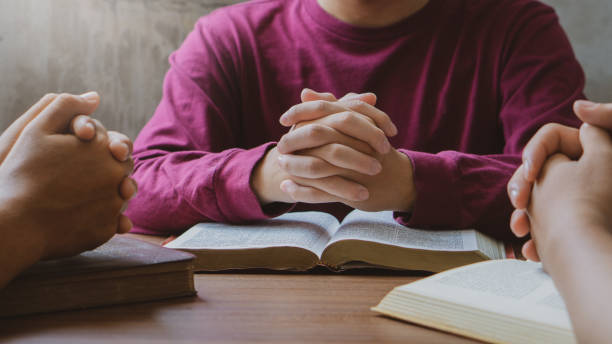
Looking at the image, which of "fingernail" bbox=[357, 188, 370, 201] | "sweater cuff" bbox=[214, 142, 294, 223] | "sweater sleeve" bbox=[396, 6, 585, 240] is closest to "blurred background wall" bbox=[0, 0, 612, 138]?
"sweater sleeve" bbox=[396, 6, 585, 240]

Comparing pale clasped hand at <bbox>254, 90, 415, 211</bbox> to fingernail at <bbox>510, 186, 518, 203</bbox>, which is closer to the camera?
fingernail at <bbox>510, 186, 518, 203</bbox>

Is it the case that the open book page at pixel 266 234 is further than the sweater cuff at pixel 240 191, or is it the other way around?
the sweater cuff at pixel 240 191

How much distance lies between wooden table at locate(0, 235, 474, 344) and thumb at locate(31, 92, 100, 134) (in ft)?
0.72

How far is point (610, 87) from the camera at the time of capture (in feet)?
5.71

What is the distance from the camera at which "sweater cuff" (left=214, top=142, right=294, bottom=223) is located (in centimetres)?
102

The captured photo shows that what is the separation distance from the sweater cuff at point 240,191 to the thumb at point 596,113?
1.72 feet

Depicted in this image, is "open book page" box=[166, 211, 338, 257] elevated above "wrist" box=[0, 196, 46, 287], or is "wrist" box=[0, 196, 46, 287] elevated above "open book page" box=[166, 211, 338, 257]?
"wrist" box=[0, 196, 46, 287]

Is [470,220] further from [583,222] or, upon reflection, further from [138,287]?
[138,287]

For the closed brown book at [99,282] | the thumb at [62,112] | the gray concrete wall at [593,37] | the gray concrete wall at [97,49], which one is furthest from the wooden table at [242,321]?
the gray concrete wall at [593,37]

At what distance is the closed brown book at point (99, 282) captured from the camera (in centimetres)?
61

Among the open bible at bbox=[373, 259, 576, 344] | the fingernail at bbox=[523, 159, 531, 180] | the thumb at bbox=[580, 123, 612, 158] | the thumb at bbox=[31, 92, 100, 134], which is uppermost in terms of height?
the thumb at bbox=[31, 92, 100, 134]

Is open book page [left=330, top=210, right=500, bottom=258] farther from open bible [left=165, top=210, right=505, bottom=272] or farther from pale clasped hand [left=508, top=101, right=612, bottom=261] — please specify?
pale clasped hand [left=508, top=101, right=612, bottom=261]

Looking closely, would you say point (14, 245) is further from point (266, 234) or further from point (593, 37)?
point (593, 37)

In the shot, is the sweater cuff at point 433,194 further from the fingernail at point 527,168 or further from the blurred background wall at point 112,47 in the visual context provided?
the blurred background wall at point 112,47
